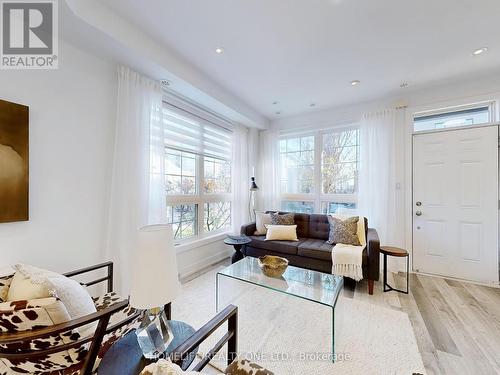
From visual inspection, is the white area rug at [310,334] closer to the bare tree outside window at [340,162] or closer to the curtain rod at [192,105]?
the bare tree outside window at [340,162]

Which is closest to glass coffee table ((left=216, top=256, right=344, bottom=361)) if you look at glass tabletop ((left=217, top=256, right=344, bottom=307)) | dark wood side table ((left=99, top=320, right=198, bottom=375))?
glass tabletop ((left=217, top=256, right=344, bottom=307))

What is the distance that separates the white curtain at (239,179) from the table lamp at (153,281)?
3019 millimetres

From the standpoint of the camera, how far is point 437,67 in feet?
8.43

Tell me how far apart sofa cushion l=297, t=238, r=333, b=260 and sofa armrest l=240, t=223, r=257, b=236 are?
0.90m

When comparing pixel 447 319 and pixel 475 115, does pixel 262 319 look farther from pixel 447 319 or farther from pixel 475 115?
pixel 475 115

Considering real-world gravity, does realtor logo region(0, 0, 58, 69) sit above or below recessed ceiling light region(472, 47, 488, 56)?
below

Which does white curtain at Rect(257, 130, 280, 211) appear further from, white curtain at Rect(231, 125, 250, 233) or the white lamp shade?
the white lamp shade

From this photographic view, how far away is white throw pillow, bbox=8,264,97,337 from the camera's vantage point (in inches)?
42.5

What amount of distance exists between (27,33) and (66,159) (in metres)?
0.99

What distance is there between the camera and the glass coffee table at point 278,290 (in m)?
1.80

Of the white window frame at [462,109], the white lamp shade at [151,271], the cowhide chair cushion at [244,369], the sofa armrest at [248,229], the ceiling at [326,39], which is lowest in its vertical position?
the cowhide chair cushion at [244,369]

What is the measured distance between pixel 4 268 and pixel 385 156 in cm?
437

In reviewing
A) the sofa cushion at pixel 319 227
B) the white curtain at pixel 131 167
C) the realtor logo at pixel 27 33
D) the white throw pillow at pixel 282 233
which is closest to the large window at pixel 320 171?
the sofa cushion at pixel 319 227

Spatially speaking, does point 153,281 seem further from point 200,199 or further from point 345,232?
point 345,232
